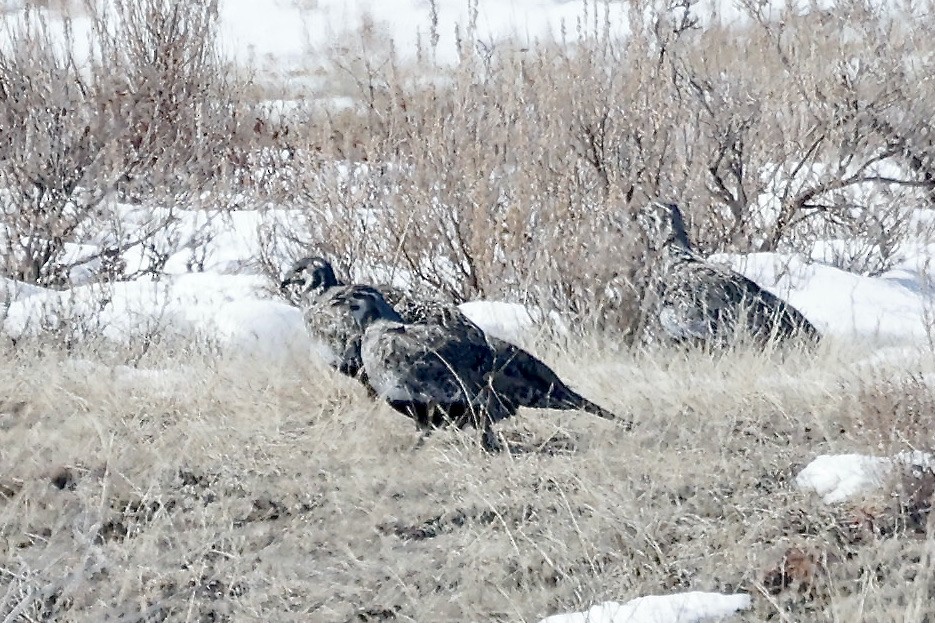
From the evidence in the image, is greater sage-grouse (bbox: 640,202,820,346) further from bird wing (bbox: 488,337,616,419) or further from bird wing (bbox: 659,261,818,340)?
bird wing (bbox: 488,337,616,419)

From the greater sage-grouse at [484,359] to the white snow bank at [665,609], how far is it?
1338 millimetres

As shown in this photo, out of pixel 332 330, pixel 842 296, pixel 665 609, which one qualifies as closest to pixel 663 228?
pixel 842 296

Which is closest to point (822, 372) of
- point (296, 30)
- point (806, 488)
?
point (806, 488)

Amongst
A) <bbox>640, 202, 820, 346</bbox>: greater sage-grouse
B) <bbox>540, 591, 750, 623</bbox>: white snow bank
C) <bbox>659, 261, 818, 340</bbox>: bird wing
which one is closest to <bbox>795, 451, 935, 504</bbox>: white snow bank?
<bbox>540, 591, 750, 623</bbox>: white snow bank

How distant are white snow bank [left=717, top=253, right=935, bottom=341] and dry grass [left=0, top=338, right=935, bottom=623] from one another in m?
1.61

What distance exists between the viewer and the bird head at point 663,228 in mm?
6484

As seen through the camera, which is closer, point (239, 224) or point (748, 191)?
point (748, 191)

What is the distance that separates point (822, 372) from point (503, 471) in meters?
1.64

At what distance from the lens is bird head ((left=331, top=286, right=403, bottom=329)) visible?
4.79 meters

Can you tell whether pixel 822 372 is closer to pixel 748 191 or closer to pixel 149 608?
pixel 149 608

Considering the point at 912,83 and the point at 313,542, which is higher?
the point at 912,83

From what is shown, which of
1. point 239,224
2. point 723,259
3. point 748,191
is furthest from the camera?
point 239,224

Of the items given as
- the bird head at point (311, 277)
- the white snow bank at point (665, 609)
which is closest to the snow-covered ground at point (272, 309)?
the white snow bank at point (665, 609)

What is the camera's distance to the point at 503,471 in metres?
4.12
